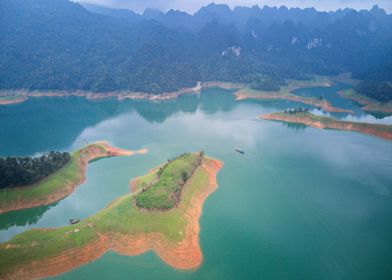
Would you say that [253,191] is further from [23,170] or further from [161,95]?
[161,95]

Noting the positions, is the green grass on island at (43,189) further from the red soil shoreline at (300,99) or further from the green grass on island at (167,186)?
the red soil shoreline at (300,99)

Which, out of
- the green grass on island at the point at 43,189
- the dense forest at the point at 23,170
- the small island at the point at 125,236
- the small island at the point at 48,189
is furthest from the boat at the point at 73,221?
the dense forest at the point at 23,170

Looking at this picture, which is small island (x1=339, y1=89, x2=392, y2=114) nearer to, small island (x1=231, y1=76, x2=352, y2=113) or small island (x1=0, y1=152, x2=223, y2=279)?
small island (x1=231, y1=76, x2=352, y2=113)

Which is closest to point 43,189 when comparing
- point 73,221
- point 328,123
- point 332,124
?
point 73,221

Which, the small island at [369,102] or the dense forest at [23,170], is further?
the small island at [369,102]

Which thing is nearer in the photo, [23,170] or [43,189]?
[23,170]
